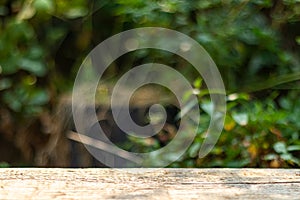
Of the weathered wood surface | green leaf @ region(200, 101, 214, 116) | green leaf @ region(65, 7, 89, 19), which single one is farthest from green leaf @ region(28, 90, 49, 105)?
the weathered wood surface

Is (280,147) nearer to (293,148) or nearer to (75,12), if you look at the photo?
(293,148)

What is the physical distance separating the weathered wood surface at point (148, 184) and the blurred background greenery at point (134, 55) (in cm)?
46

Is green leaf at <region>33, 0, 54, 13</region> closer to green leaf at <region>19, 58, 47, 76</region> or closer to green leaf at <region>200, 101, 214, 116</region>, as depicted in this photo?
green leaf at <region>19, 58, 47, 76</region>

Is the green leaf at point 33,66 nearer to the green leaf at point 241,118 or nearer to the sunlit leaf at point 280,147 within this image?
the green leaf at point 241,118

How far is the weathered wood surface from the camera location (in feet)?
2.45

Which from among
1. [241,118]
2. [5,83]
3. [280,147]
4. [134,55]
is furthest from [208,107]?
[5,83]

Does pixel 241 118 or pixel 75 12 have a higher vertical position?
pixel 75 12

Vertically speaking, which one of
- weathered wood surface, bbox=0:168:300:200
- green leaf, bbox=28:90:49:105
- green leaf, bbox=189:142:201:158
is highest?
green leaf, bbox=28:90:49:105

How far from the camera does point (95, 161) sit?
1.61m

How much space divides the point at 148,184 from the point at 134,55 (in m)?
0.78

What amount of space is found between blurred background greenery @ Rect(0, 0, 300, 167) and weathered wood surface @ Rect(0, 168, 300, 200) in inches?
18.3

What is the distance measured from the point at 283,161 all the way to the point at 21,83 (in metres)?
0.80

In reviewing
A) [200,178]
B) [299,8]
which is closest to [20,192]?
[200,178]

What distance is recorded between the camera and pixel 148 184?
0.80 m
